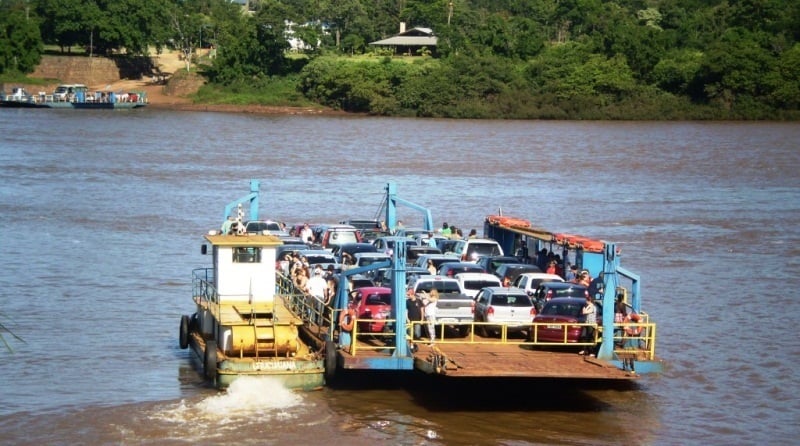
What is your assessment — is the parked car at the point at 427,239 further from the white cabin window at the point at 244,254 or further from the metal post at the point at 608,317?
the metal post at the point at 608,317

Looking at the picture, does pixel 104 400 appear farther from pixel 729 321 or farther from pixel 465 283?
pixel 729 321

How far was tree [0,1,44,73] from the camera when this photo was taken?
409 feet

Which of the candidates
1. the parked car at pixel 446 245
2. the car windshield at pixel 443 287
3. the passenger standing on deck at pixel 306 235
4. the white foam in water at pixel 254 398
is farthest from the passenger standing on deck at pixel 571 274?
the passenger standing on deck at pixel 306 235

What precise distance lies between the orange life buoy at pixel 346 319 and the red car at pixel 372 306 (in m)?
0.65

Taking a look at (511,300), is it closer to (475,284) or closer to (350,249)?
(475,284)

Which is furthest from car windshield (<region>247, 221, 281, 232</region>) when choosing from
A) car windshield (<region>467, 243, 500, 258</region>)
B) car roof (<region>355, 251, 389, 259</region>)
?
car windshield (<region>467, 243, 500, 258</region>)

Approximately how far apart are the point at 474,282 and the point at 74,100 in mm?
96670

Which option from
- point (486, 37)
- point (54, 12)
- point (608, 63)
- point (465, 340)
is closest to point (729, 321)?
point (465, 340)

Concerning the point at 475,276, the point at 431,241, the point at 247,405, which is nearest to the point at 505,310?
the point at 475,276

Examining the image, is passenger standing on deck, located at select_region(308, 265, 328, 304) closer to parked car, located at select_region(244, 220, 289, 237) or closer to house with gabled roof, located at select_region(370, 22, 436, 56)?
parked car, located at select_region(244, 220, 289, 237)

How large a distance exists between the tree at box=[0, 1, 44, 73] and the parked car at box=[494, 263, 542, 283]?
100883mm

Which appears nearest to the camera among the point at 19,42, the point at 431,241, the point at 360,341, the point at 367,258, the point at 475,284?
the point at 360,341

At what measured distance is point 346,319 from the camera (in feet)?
80.8

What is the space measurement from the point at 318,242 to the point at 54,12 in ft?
312
